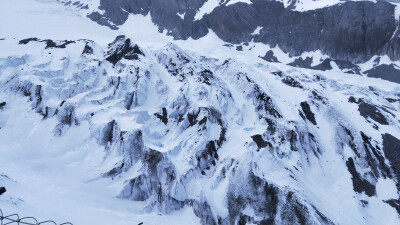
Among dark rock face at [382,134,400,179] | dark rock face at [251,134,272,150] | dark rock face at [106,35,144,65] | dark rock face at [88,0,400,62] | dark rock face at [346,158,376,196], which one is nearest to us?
dark rock face at [346,158,376,196]

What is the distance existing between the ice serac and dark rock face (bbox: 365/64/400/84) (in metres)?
13.6

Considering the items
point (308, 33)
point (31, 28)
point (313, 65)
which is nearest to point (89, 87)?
point (31, 28)

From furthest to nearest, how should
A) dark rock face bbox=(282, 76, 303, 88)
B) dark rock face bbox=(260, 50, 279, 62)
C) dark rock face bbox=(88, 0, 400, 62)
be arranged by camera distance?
dark rock face bbox=(260, 50, 279, 62) → dark rock face bbox=(88, 0, 400, 62) → dark rock face bbox=(282, 76, 303, 88)

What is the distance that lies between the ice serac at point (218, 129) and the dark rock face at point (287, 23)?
2739cm

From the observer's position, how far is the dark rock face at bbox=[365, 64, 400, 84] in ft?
314

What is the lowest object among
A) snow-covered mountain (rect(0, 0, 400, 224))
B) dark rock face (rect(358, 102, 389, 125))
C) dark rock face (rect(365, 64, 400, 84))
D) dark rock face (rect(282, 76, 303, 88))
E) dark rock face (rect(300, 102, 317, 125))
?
snow-covered mountain (rect(0, 0, 400, 224))

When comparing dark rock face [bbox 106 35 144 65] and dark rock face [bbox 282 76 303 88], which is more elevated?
dark rock face [bbox 282 76 303 88]

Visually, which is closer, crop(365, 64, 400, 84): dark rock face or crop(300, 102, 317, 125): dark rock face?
crop(300, 102, 317, 125): dark rock face

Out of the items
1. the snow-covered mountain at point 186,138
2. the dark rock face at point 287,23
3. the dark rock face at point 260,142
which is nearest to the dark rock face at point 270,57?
the dark rock face at point 287,23

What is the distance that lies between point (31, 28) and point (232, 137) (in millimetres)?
78407

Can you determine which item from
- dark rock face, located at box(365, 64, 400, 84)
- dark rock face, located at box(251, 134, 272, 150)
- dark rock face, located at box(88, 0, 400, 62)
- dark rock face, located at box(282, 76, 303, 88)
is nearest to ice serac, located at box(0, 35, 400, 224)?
dark rock face, located at box(251, 134, 272, 150)

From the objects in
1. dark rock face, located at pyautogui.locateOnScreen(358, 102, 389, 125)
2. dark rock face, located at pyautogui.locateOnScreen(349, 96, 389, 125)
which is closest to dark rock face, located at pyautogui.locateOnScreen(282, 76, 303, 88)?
dark rock face, located at pyautogui.locateOnScreen(349, 96, 389, 125)

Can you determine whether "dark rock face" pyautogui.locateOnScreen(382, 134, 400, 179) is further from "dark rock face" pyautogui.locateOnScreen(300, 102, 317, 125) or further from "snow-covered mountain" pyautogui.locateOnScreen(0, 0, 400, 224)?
"dark rock face" pyautogui.locateOnScreen(300, 102, 317, 125)

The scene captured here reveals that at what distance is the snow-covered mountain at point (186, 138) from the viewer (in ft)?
171
